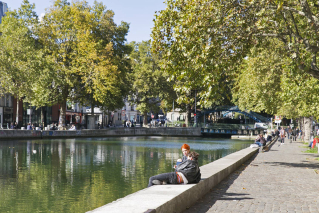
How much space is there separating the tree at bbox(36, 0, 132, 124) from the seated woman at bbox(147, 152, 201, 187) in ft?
123

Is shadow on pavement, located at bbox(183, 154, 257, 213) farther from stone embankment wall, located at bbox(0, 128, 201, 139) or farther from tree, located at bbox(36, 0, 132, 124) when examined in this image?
tree, located at bbox(36, 0, 132, 124)

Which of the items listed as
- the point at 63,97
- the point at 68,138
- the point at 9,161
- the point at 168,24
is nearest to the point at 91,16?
the point at 63,97

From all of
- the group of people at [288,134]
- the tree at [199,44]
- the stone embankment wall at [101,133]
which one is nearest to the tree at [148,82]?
the stone embankment wall at [101,133]

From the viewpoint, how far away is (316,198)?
9.96 m

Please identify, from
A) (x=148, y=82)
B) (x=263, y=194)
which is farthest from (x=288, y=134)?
(x=263, y=194)

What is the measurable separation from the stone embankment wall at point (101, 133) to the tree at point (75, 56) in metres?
3.03

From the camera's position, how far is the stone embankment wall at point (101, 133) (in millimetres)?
44406

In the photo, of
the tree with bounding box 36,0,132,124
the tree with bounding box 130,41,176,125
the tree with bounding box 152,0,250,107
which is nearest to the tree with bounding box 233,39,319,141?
the tree with bounding box 152,0,250,107

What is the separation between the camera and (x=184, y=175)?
9523mm

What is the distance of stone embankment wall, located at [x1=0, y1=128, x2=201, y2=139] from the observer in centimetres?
4441

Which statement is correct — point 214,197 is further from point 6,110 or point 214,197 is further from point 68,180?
point 6,110

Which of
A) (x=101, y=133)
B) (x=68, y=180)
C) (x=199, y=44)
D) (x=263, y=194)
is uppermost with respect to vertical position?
(x=199, y=44)

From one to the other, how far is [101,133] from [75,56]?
12196 mm

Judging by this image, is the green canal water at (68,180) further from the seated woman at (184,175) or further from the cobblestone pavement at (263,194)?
the cobblestone pavement at (263,194)
